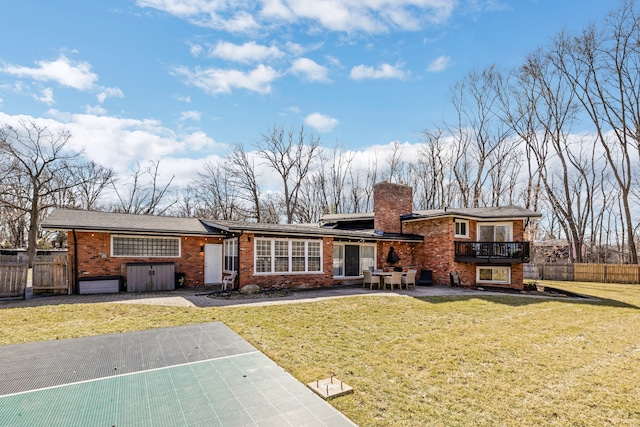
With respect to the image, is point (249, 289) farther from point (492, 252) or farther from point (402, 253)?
point (492, 252)

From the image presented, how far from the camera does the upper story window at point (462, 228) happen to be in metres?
15.4

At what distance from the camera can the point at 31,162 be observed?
24641mm

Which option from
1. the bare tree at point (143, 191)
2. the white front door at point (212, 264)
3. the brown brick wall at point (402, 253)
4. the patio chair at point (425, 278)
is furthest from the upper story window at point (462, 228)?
the bare tree at point (143, 191)

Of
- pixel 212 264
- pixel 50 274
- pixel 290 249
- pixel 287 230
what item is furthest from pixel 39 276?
pixel 290 249

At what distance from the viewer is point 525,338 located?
21.5 ft

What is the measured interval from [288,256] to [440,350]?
8.38m

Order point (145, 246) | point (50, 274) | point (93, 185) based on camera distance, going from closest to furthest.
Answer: point (50, 274) → point (145, 246) → point (93, 185)

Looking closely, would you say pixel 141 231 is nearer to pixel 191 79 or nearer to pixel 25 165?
pixel 191 79

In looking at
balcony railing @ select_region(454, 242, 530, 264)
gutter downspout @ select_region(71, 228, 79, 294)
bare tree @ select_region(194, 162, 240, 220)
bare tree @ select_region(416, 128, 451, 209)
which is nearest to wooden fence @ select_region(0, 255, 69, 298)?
gutter downspout @ select_region(71, 228, 79, 294)

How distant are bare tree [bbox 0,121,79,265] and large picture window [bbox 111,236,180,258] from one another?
15691 mm

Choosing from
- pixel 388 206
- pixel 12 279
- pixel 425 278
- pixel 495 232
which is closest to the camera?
pixel 12 279

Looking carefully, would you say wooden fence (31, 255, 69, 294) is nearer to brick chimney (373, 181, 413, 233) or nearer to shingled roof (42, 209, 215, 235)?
shingled roof (42, 209, 215, 235)

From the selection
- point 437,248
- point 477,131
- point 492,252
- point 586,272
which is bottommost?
point 586,272

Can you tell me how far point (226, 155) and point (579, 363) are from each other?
30.2 metres
